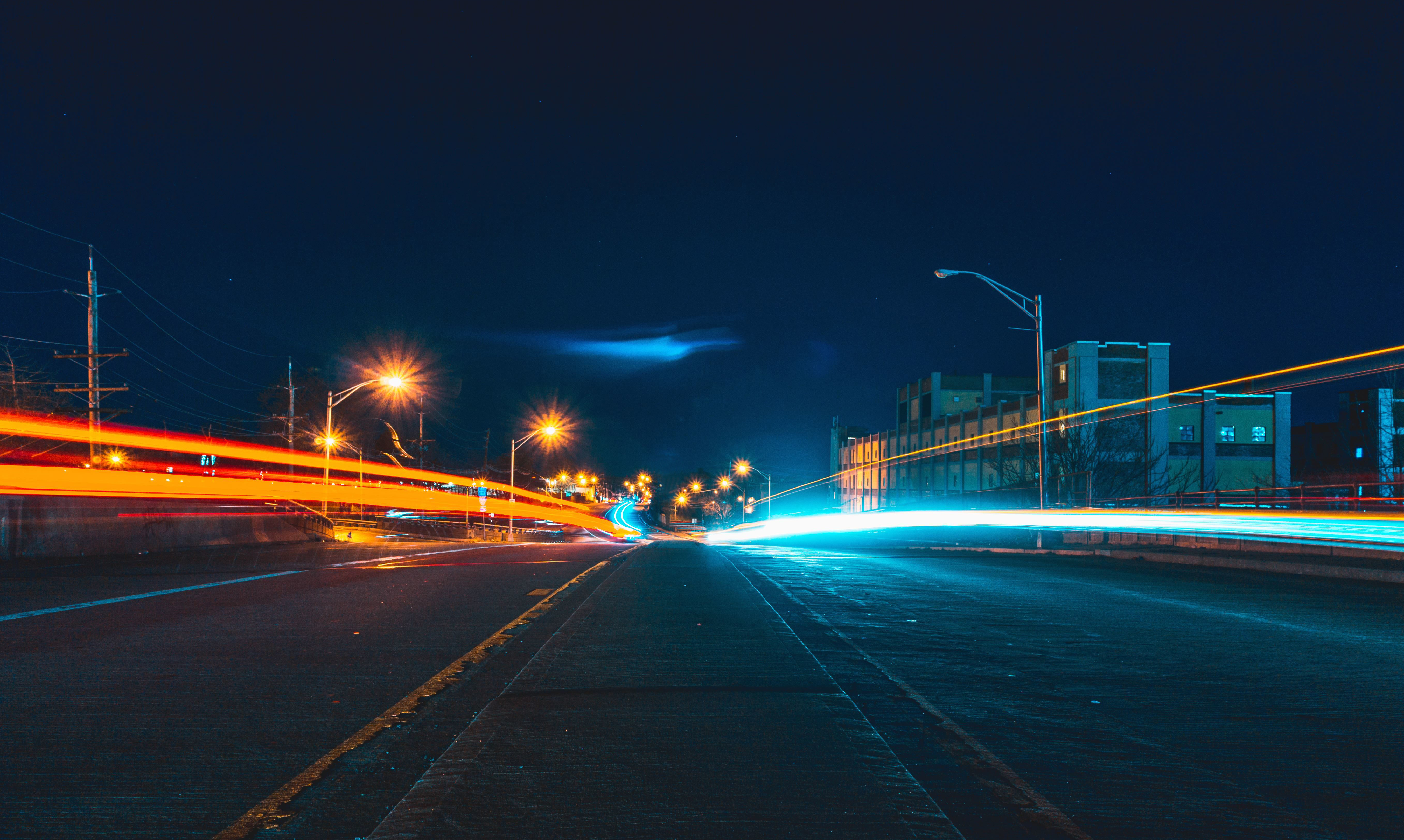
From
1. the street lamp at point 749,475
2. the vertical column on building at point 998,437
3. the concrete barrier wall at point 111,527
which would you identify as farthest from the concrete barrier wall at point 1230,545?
the street lamp at point 749,475

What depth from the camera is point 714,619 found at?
1300cm

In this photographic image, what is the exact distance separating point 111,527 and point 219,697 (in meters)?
20.5

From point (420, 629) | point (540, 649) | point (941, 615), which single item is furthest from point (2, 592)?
point (941, 615)

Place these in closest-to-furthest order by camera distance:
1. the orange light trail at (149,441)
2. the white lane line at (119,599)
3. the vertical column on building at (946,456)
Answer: the white lane line at (119,599), the orange light trail at (149,441), the vertical column on building at (946,456)

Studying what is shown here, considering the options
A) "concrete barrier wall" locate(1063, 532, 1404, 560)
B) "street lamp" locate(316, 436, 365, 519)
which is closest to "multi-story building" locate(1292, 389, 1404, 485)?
"concrete barrier wall" locate(1063, 532, 1404, 560)

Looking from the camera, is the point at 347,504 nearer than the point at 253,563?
No

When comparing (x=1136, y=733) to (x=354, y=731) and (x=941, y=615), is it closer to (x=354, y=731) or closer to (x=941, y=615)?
(x=354, y=731)

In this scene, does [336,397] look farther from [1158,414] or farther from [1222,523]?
[1158,414]

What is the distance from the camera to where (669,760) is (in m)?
5.95

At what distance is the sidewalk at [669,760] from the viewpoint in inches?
188

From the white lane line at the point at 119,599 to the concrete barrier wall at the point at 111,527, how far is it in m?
6.56

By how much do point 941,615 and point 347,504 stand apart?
7657 centimetres

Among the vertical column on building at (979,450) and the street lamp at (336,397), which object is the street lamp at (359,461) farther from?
the vertical column on building at (979,450)

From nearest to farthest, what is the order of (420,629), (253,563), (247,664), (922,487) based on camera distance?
(247,664) < (420,629) < (253,563) < (922,487)
